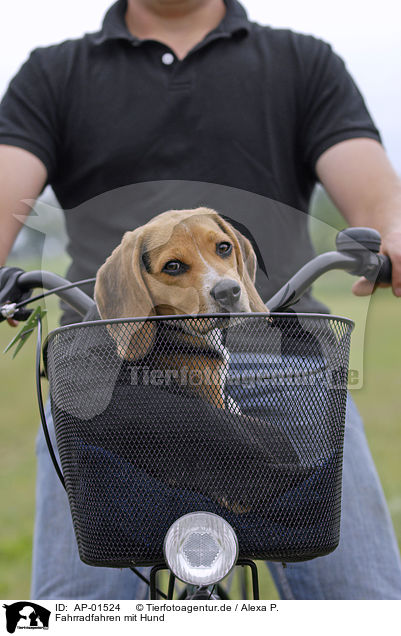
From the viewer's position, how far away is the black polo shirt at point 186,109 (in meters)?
1.60

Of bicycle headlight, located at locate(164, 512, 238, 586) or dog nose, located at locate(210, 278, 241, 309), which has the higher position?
dog nose, located at locate(210, 278, 241, 309)

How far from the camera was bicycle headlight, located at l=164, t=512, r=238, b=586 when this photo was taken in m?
0.98

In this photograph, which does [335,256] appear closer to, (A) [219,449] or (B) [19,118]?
(A) [219,449]

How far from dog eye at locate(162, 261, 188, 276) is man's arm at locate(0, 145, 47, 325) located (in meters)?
0.54

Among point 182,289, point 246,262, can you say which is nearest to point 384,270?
point 246,262

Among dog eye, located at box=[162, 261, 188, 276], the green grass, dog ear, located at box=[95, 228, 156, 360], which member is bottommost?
the green grass

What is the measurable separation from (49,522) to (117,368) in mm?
825

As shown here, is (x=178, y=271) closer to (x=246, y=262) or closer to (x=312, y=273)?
(x=246, y=262)

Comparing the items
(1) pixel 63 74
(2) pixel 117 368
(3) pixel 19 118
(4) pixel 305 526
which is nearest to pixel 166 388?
(2) pixel 117 368

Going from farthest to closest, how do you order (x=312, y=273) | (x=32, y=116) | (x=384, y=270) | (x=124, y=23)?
1. (x=124, y=23)
2. (x=32, y=116)
3. (x=384, y=270)
4. (x=312, y=273)

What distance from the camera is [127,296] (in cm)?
99
